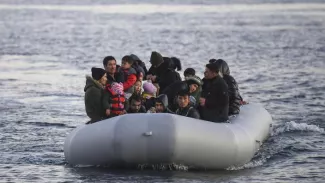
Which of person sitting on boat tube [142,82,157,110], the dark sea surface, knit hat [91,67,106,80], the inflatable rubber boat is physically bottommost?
the dark sea surface

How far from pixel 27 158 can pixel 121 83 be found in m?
2.28

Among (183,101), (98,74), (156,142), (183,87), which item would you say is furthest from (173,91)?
(156,142)

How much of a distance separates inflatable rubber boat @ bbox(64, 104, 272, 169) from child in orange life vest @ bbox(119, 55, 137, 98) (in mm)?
1727

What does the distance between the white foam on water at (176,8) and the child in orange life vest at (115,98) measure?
61588mm

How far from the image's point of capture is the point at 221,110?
1869 cm

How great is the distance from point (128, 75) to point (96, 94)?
1.73 metres

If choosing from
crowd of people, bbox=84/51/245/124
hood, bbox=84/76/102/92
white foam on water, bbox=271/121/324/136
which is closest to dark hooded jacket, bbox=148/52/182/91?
crowd of people, bbox=84/51/245/124

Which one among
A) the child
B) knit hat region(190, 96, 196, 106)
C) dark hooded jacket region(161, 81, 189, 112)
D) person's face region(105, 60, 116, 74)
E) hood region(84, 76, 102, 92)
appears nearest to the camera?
hood region(84, 76, 102, 92)

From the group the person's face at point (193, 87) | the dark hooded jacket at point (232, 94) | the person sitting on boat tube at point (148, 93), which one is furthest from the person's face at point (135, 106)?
the dark hooded jacket at point (232, 94)

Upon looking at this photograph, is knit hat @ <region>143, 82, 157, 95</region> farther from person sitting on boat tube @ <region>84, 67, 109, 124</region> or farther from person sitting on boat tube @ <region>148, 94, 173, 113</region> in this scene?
person sitting on boat tube @ <region>84, 67, 109, 124</region>

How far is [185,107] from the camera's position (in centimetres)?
1819

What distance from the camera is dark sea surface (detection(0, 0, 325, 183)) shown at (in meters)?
18.7

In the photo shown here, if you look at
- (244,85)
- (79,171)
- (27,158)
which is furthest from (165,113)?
(244,85)

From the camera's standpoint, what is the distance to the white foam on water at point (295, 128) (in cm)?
2339
